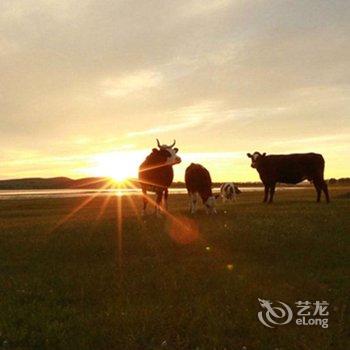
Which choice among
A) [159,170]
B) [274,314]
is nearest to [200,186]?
[159,170]

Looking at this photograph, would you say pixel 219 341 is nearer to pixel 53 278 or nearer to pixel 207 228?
pixel 53 278

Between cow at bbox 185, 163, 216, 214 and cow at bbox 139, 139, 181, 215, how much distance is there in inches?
42.9

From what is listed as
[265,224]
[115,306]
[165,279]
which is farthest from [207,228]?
[115,306]

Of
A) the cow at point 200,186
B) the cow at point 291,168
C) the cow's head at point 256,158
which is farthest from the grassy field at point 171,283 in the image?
the cow's head at point 256,158

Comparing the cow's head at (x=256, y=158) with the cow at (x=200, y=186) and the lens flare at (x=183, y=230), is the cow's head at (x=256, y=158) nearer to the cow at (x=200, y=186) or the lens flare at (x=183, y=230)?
the cow at (x=200, y=186)

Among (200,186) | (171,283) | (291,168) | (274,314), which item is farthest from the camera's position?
(291,168)

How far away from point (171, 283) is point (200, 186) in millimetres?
14298

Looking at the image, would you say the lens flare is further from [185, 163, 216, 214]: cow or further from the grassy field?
[185, 163, 216, 214]: cow

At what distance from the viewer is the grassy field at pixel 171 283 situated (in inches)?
357

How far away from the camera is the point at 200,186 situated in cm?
2612

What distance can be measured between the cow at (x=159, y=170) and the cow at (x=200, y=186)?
109 centimetres

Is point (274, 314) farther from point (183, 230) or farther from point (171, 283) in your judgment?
point (183, 230)

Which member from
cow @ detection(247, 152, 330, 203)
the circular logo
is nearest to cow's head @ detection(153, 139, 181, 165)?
cow @ detection(247, 152, 330, 203)

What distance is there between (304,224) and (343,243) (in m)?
3.70
